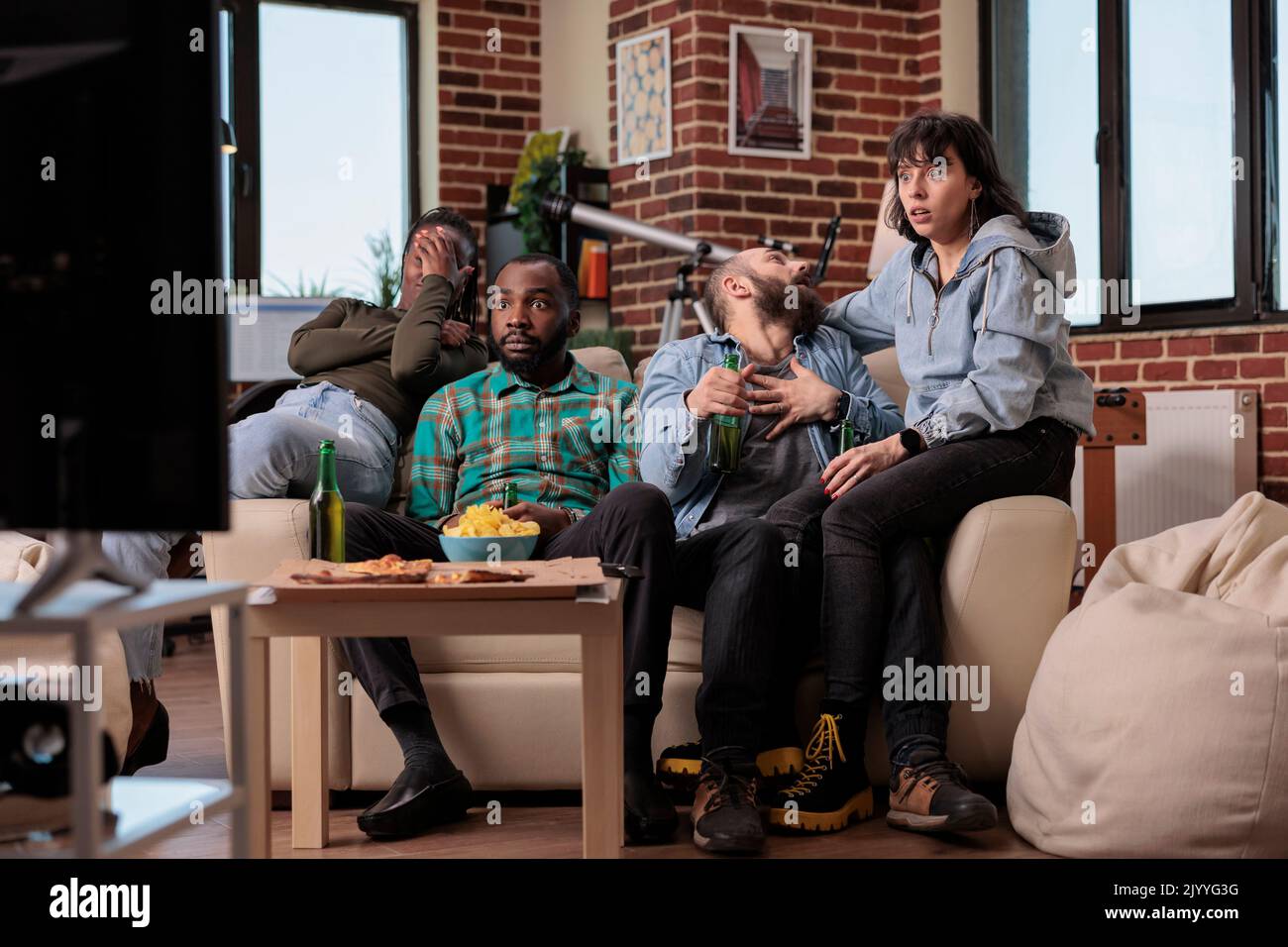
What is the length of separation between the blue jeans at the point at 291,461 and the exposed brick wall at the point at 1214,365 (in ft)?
8.22

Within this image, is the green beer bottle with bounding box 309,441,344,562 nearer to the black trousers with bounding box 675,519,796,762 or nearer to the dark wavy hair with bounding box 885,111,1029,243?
the black trousers with bounding box 675,519,796,762

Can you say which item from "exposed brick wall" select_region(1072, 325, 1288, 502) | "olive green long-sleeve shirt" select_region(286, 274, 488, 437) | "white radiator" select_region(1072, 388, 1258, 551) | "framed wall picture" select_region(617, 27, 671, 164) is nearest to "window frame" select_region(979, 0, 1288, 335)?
"exposed brick wall" select_region(1072, 325, 1288, 502)

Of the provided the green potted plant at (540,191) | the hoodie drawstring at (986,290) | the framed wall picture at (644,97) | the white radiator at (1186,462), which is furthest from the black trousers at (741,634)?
the green potted plant at (540,191)

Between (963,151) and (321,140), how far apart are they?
381 centimetres

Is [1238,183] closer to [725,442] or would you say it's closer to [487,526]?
[725,442]

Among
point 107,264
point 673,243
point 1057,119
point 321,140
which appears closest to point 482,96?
point 321,140

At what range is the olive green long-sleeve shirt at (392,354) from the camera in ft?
10.1

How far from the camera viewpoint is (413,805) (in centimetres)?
240

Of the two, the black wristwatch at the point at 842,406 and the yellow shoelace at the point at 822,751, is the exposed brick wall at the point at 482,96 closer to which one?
the black wristwatch at the point at 842,406

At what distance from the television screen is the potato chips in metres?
1.03

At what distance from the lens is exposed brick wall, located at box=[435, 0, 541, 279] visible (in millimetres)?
5988
